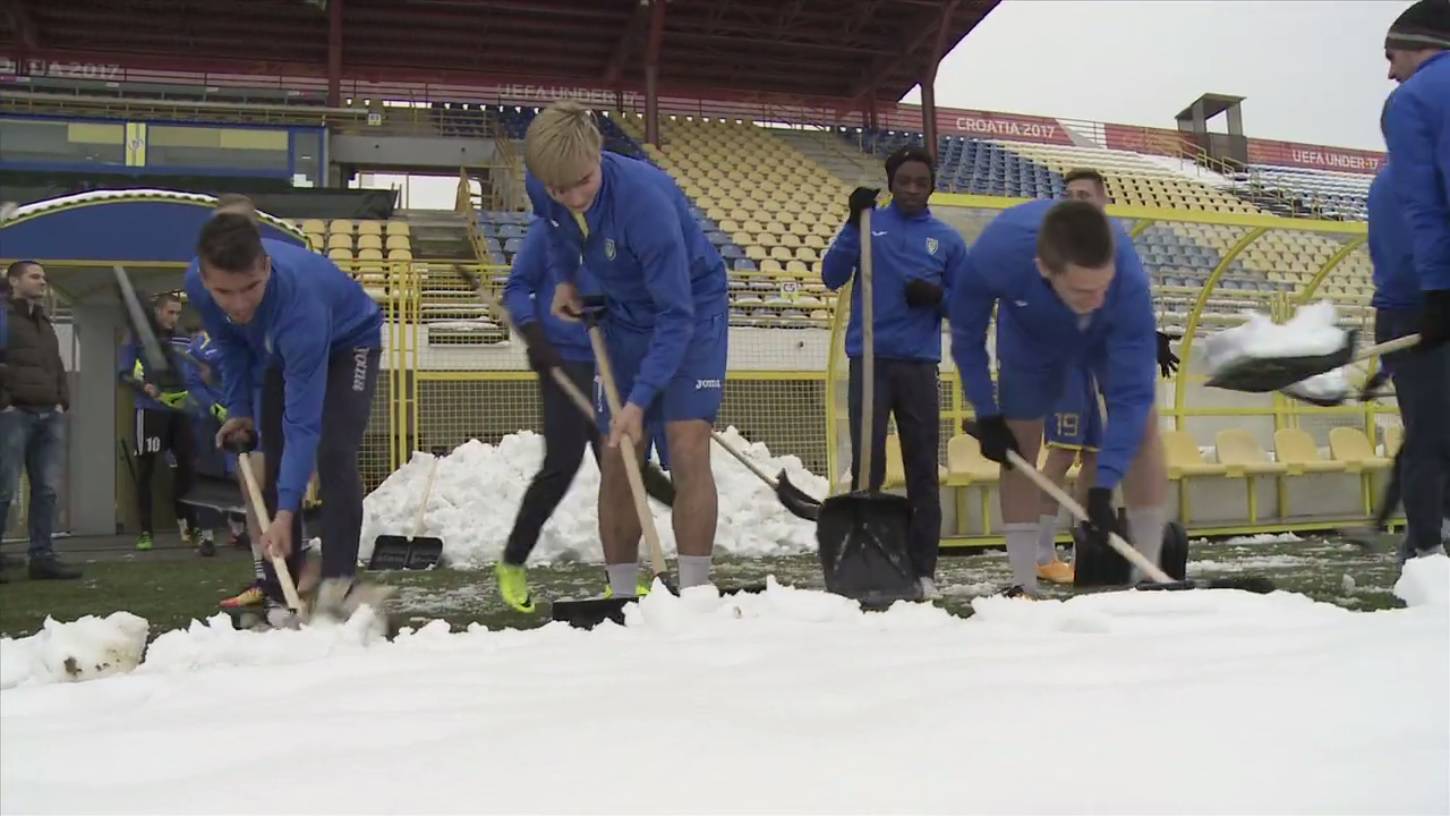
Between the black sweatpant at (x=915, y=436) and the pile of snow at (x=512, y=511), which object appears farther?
the pile of snow at (x=512, y=511)

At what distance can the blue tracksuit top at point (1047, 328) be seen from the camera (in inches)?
118

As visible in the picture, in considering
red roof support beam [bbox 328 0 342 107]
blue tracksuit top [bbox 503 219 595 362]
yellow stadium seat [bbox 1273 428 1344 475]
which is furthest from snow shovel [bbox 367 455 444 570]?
red roof support beam [bbox 328 0 342 107]

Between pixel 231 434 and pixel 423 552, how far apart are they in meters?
2.35

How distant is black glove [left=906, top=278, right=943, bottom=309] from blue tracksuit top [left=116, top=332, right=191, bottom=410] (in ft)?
16.4

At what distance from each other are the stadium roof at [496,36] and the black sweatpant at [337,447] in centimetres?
1624

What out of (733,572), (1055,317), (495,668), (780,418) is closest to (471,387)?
(780,418)

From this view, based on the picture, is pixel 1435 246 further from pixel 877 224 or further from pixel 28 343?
pixel 28 343

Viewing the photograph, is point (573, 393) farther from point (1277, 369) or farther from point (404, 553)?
point (404, 553)

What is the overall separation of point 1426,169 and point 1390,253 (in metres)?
0.52

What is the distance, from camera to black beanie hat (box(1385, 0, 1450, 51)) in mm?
3111

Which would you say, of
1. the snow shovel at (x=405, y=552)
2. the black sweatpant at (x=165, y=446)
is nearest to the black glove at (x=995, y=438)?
the snow shovel at (x=405, y=552)

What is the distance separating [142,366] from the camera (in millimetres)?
7008

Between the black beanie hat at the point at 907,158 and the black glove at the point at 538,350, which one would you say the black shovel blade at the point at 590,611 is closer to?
the black glove at the point at 538,350

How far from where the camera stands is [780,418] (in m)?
8.76
